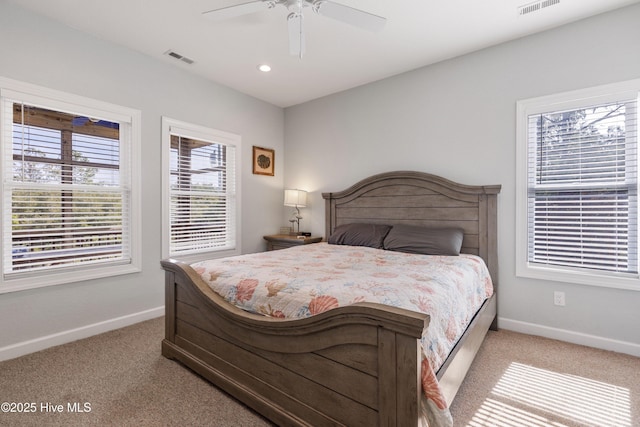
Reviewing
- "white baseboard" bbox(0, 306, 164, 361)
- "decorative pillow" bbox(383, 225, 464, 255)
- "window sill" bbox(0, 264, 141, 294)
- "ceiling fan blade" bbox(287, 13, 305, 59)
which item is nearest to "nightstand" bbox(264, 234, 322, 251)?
"decorative pillow" bbox(383, 225, 464, 255)

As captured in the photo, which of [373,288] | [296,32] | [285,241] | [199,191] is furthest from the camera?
[285,241]

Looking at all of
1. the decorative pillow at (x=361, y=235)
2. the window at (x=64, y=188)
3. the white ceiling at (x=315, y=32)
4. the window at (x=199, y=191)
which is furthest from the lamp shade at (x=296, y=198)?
the window at (x=64, y=188)

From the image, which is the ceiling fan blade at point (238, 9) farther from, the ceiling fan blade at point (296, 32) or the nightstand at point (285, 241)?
the nightstand at point (285, 241)

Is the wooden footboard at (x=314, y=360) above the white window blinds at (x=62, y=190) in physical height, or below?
below

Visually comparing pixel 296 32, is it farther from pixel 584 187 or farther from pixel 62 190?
pixel 584 187


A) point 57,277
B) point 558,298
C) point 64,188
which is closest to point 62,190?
point 64,188

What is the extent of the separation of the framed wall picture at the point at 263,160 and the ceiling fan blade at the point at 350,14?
7.81ft

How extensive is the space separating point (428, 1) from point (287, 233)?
3.11 m

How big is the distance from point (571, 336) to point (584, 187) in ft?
4.01

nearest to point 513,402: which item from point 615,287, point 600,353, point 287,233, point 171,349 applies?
point 600,353

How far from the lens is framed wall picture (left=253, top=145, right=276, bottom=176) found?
4164mm

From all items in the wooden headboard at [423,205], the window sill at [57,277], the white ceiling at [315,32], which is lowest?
the window sill at [57,277]

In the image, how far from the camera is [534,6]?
230cm

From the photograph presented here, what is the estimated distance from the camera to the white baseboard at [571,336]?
91.2 inches
